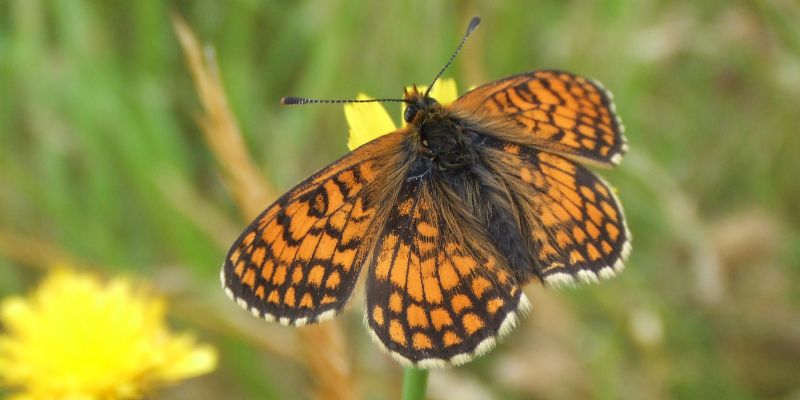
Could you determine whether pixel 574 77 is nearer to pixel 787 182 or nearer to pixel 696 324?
pixel 696 324

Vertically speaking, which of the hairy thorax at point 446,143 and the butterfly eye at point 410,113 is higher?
the butterfly eye at point 410,113

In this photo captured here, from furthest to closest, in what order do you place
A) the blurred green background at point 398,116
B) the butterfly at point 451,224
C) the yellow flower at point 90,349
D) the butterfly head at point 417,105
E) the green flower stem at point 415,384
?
the blurred green background at point 398,116 < the yellow flower at point 90,349 < the butterfly head at point 417,105 < the butterfly at point 451,224 < the green flower stem at point 415,384

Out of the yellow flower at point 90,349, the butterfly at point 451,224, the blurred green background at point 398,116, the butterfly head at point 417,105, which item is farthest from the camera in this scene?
the blurred green background at point 398,116

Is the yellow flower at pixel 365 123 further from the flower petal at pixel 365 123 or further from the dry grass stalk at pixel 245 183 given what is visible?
the dry grass stalk at pixel 245 183

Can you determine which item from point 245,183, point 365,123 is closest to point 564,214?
point 365,123

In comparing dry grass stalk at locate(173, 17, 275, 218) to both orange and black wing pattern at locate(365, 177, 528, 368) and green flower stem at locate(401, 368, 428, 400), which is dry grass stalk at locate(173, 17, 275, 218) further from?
green flower stem at locate(401, 368, 428, 400)

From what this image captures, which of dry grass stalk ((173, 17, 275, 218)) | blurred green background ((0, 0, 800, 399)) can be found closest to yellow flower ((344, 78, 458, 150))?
dry grass stalk ((173, 17, 275, 218))

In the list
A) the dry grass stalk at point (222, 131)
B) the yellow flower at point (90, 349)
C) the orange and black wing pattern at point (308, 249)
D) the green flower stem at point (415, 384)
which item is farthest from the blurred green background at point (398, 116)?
the green flower stem at point (415, 384)
